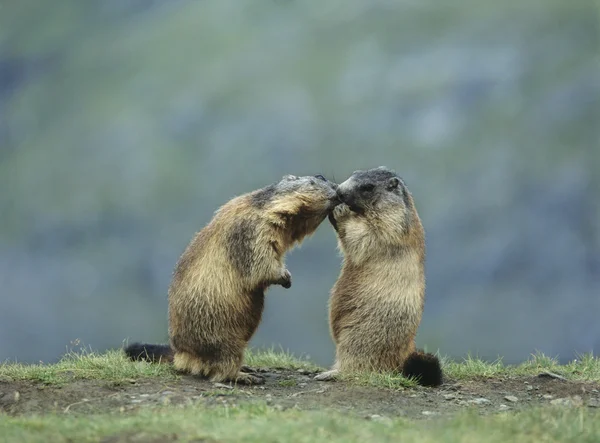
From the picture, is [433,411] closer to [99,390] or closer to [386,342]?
[386,342]

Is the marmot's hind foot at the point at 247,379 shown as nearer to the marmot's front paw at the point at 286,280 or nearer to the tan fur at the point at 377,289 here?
the tan fur at the point at 377,289

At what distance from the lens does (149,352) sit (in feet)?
39.7

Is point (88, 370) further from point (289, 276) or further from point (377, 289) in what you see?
point (377, 289)

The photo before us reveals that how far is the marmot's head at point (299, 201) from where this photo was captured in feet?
36.9

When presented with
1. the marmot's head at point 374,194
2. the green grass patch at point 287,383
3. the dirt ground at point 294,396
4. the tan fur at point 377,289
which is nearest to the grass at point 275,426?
the dirt ground at point 294,396

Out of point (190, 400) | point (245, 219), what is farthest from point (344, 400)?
point (245, 219)

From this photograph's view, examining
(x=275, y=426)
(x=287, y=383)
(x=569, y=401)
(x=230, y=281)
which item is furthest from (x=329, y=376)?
(x=275, y=426)

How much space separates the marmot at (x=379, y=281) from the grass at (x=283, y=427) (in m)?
2.41

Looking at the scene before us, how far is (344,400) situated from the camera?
1017 centimetres

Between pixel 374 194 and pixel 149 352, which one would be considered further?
pixel 149 352

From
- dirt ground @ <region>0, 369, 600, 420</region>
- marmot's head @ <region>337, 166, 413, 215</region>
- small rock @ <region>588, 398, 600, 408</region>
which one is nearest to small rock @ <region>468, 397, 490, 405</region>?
dirt ground @ <region>0, 369, 600, 420</region>

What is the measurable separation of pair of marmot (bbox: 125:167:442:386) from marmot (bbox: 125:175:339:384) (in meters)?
0.01

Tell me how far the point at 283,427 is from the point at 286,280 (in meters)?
3.47

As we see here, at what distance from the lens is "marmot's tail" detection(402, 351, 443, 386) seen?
11.4 metres
